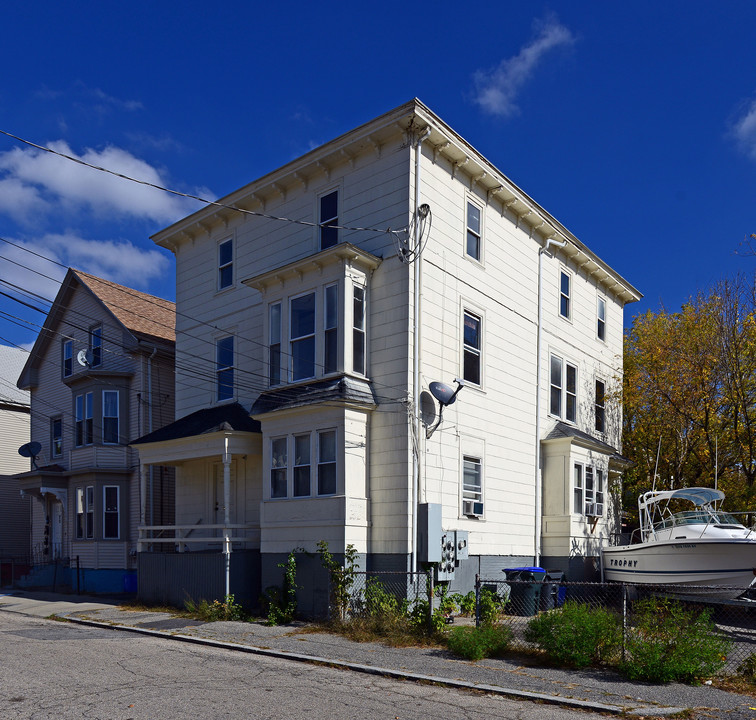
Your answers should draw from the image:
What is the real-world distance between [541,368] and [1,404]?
81.1ft

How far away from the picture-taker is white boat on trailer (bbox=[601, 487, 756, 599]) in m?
16.1

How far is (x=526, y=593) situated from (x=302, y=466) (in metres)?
5.44

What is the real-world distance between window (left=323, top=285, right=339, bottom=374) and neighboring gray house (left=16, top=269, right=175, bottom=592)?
9226mm

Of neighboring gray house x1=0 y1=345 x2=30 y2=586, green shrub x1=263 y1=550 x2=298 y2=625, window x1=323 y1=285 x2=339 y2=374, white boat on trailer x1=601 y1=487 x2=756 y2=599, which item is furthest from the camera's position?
neighboring gray house x1=0 y1=345 x2=30 y2=586

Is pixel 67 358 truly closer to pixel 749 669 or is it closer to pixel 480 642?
pixel 480 642

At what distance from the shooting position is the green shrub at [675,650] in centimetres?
966

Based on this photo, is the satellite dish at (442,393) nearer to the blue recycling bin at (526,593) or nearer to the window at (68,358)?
the blue recycling bin at (526,593)

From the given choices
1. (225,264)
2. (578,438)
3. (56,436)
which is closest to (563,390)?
(578,438)

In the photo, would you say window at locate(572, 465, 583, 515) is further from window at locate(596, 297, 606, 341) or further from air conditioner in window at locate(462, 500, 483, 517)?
window at locate(596, 297, 606, 341)

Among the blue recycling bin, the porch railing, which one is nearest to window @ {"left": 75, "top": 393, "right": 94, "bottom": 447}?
the porch railing

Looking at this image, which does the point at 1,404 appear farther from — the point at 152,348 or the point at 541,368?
the point at 541,368

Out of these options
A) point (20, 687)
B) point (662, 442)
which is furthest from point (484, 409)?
point (20, 687)

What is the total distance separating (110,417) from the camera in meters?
25.7

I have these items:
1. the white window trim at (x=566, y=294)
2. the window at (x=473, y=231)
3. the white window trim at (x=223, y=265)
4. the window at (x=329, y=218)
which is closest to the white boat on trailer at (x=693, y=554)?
the white window trim at (x=566, y=294)
